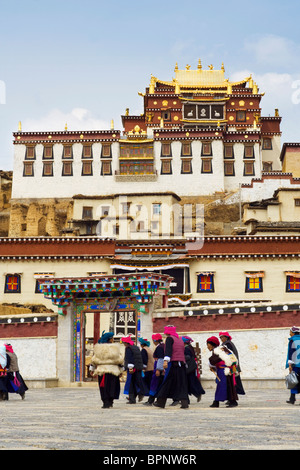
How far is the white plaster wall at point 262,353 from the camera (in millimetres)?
21391

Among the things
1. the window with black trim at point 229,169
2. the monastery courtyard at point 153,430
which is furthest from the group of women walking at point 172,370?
the window with black trim at point 229,169

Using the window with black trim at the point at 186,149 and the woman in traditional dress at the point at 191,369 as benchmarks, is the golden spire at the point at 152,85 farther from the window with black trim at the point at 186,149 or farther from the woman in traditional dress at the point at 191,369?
the woman in traditional dress at the point at 191,369

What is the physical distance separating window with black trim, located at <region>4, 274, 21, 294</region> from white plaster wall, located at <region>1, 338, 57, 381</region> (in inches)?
408

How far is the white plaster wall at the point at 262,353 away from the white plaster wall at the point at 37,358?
498 centimetres

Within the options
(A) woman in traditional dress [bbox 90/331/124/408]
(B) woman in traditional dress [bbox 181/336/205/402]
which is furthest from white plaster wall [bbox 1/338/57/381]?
(A) woman in traditional dress [bbox 90/331/124/408]

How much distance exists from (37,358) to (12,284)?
37.4 feet

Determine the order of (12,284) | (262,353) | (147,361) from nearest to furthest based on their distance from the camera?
1. (147,361)
2. (262,353)
3. (12,284)

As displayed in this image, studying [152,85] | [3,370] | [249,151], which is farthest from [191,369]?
[152,85]

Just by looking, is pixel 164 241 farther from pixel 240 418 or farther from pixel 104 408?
pixel 240 418

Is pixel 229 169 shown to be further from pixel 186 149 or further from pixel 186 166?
pixel 186 149

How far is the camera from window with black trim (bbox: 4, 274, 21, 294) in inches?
1352

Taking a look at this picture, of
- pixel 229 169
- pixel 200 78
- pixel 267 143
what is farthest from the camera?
pixel 200 78

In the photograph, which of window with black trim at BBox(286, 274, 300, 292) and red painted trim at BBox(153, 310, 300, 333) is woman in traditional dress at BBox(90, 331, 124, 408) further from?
window with black trim at BBox(286, 274, 300, 292)

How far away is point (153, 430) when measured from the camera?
7.80 meters
